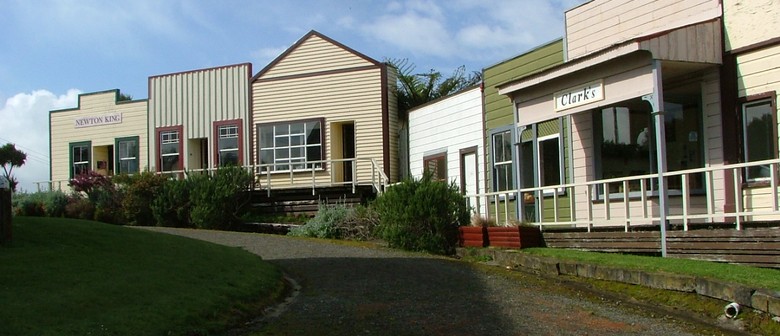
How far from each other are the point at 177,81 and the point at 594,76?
19.4 meters

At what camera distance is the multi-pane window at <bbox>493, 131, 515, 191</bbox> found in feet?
64.6

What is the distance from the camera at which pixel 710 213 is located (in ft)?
38.9

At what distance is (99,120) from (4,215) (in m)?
23.0

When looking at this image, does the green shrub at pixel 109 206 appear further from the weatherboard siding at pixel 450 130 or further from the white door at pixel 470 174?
the white door at pixel 470 174

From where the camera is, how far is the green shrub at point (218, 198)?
23.1 meters

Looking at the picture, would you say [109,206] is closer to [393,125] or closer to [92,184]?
[92,184]

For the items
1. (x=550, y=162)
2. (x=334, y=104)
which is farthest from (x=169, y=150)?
(x=550, y=162)

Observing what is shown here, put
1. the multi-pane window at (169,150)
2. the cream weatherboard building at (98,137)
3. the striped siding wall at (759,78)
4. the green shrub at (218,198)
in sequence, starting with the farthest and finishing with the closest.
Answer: the cream weatherboard building at (98,137) < the multi-pane window at (169,150) < the green shrub at (218,198) < the striped siding wall at (759,78)

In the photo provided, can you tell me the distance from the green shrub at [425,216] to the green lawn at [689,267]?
9.35 feet

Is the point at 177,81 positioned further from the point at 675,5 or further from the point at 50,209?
the point at 675,5

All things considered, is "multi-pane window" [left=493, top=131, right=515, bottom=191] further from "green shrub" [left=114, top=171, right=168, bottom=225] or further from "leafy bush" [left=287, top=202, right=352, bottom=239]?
"green shrub" [left=114, top=171, right=168, bottom=225]

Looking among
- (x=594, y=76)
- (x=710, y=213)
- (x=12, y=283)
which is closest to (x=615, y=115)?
(x=594, y=76)

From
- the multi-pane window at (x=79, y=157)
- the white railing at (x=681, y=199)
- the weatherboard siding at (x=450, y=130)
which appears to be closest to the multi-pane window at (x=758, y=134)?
the white railing at (x=681, y=199)

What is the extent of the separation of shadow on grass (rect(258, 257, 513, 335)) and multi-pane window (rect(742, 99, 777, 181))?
4.79 metres
